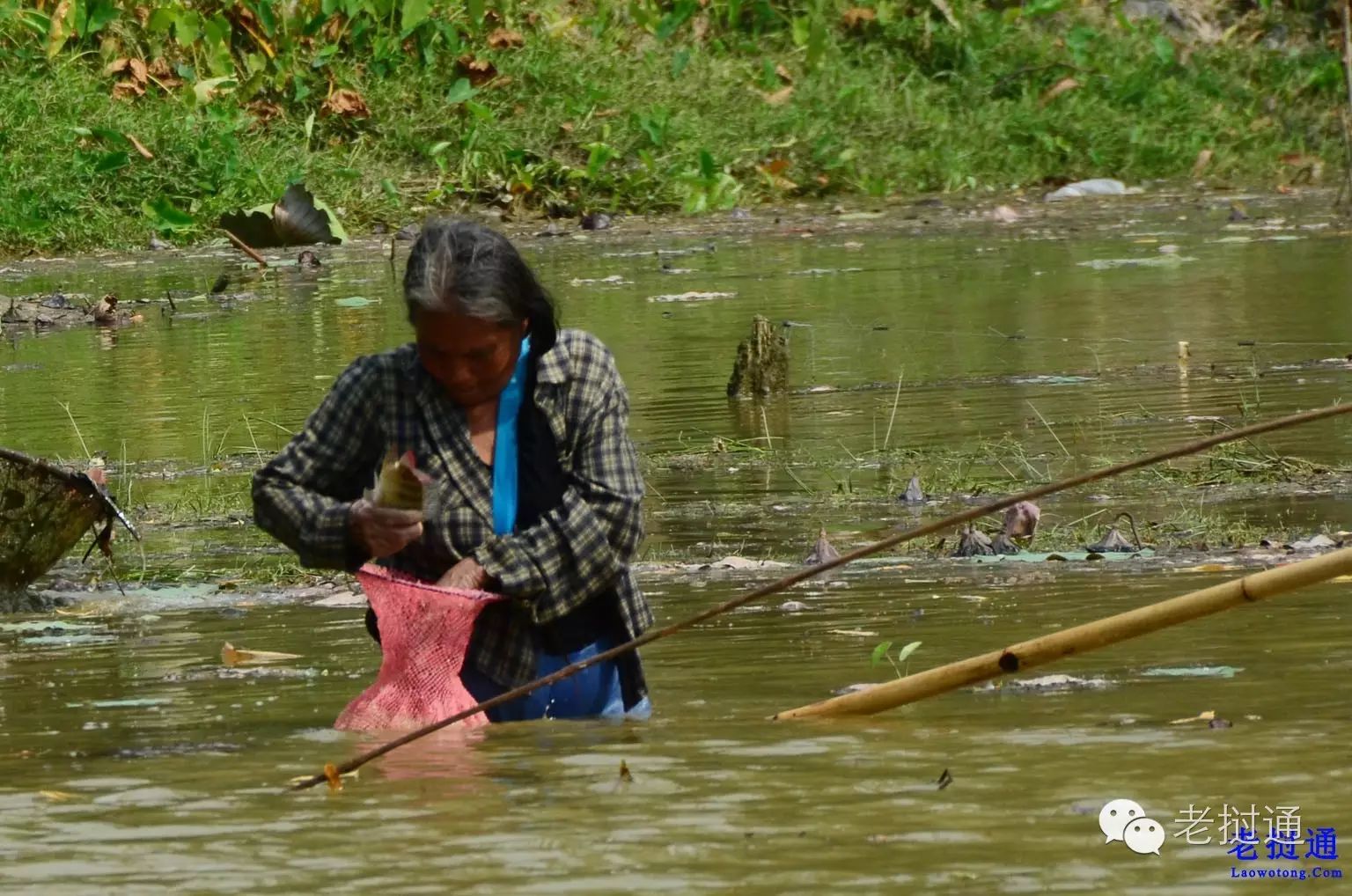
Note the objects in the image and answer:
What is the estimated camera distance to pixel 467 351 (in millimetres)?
3557

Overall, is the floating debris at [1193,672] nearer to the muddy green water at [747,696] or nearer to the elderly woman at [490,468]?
the muddy green water at [747,696]

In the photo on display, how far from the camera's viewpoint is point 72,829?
3107mm

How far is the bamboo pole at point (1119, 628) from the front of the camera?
3186 millimetres

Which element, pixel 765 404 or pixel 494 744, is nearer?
pixel 494 744

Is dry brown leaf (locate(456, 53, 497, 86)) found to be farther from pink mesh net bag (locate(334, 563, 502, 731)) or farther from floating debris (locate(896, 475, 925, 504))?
pink mesh net bag (locate(334, 563, 502, 731))

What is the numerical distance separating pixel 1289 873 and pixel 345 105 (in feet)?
45.8

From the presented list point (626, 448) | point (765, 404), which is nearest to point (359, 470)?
point (626, 448)

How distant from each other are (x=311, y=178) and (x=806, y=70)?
441 cm

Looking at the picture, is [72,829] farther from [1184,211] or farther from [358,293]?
[1184,211]

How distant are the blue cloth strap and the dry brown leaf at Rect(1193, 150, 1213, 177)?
1436 centimetres

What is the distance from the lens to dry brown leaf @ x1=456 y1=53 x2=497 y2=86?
16625 mm

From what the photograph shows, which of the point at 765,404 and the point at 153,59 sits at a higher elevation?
the point at 153,59

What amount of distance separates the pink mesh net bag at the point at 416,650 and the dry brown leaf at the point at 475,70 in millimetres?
13189

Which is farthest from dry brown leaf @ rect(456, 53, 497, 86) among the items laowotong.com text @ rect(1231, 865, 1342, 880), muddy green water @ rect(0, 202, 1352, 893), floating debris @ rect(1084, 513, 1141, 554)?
laowotong.com text @ rect(1231, 865, 1342, 880)
